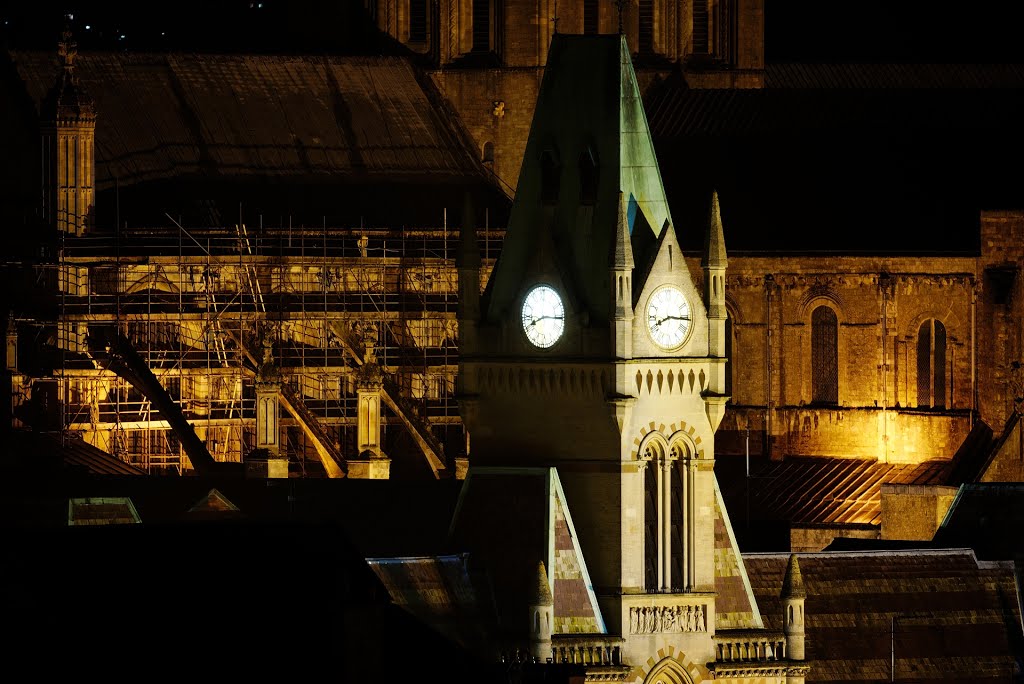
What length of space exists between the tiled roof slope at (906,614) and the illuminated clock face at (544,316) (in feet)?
23.0

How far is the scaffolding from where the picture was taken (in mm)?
114562

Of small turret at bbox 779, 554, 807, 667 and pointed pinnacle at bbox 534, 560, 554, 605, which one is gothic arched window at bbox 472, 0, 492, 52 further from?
pointed pinnacle at bbox 534, 560, 554, 605

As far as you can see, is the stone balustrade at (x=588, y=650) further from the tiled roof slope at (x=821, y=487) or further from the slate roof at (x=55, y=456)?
the tiled roof slope at (x=821, y=487)

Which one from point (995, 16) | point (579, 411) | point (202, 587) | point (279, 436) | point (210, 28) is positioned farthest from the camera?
point (995, 16)

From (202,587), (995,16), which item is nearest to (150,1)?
(995,16)

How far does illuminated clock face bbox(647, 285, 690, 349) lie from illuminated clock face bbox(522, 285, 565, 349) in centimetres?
151

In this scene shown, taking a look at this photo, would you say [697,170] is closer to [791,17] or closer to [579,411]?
[791,17]

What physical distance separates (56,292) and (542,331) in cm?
3525

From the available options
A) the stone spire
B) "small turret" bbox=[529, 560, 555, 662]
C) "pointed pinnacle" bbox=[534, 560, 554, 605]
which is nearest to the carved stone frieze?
"pointed pinnacle" bbox=[534, 560, 554, 605]

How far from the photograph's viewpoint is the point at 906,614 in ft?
297

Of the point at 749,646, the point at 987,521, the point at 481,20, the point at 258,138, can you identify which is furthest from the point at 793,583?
the point at 481,20

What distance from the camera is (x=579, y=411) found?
273 ft

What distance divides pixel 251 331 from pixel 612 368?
3604 cm

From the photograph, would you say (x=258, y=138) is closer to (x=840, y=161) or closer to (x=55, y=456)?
(x=840, y=161)
